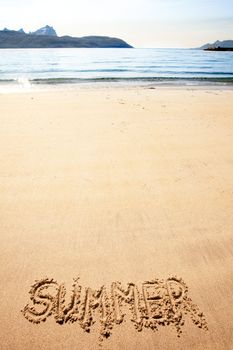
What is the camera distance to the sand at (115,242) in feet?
6.44

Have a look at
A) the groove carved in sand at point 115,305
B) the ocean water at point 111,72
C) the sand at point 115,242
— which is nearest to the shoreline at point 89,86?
the ocean water at point 111,72

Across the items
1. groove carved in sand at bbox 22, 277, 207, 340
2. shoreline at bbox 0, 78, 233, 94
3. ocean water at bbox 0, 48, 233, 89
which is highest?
ocean water at bbox 0, 48, 233, 89

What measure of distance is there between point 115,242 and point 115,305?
0.67 metres

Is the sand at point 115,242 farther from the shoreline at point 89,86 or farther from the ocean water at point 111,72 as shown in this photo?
the ocean water at point 111,72

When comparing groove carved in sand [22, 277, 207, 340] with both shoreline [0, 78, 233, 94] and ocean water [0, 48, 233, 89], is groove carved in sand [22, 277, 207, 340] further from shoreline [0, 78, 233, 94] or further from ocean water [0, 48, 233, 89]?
ocean water [0, 48, 233, 89]

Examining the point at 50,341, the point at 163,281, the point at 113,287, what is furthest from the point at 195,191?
the point at 50,341

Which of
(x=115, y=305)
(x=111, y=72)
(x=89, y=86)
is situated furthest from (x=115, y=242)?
(x=111, y=72)

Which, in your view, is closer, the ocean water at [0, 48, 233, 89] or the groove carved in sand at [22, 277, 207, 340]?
the groove carved in sand at [22, 277, 207, 340]

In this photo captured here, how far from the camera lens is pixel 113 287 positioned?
2225 mm

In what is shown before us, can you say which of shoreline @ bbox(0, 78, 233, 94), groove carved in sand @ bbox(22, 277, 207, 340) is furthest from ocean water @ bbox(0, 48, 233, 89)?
groove carved in sand @ bbox(22, 277, 207, 340)

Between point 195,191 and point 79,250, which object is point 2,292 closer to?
point 79,250

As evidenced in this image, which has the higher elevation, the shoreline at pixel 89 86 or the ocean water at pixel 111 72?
the ocean water at pixel 111 72

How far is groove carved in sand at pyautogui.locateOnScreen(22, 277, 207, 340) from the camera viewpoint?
78.6 inches

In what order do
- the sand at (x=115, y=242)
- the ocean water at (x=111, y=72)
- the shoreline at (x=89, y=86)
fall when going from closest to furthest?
the sand at (x=115, y=242)
the shoreline at (x=89, y=86)
the ocean water at (x=111, y=72)
